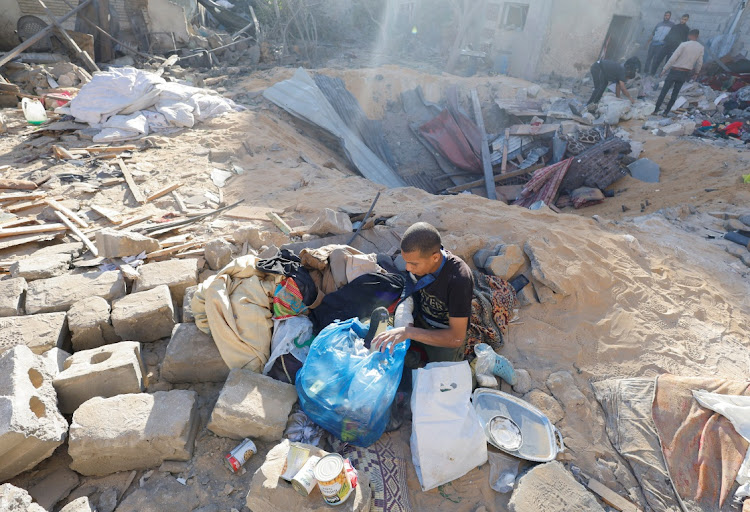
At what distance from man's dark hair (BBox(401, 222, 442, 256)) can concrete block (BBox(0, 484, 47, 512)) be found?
2386mm

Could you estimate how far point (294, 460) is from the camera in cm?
218

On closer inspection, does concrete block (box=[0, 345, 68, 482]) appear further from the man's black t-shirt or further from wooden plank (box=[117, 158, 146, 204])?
wooden plank (box=[117, 158, 146, 204])

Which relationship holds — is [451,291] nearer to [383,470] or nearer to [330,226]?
[383,470]

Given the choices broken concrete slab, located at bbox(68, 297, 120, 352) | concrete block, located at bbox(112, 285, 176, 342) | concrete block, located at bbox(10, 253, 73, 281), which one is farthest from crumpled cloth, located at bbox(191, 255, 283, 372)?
concrete block, located at bbox(10, 253, 73, 281)

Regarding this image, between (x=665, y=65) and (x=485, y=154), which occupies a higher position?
(x=665, y=65)

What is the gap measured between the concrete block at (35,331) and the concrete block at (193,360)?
0.84 m

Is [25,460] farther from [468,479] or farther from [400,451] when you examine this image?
[468,479]

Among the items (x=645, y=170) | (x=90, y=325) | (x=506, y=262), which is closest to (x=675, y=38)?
(x=645, y=170)

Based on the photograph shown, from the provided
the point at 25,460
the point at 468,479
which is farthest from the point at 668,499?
the point at 25,460

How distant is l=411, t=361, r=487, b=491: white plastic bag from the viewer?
2367mm

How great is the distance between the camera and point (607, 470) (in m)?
2.62

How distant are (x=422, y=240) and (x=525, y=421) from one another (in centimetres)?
151

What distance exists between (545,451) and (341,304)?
1.79m

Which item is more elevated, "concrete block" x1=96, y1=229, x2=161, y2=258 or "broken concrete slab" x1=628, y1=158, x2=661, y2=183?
"concrete block" x1=96, y1=229, x2=161, y2=258
